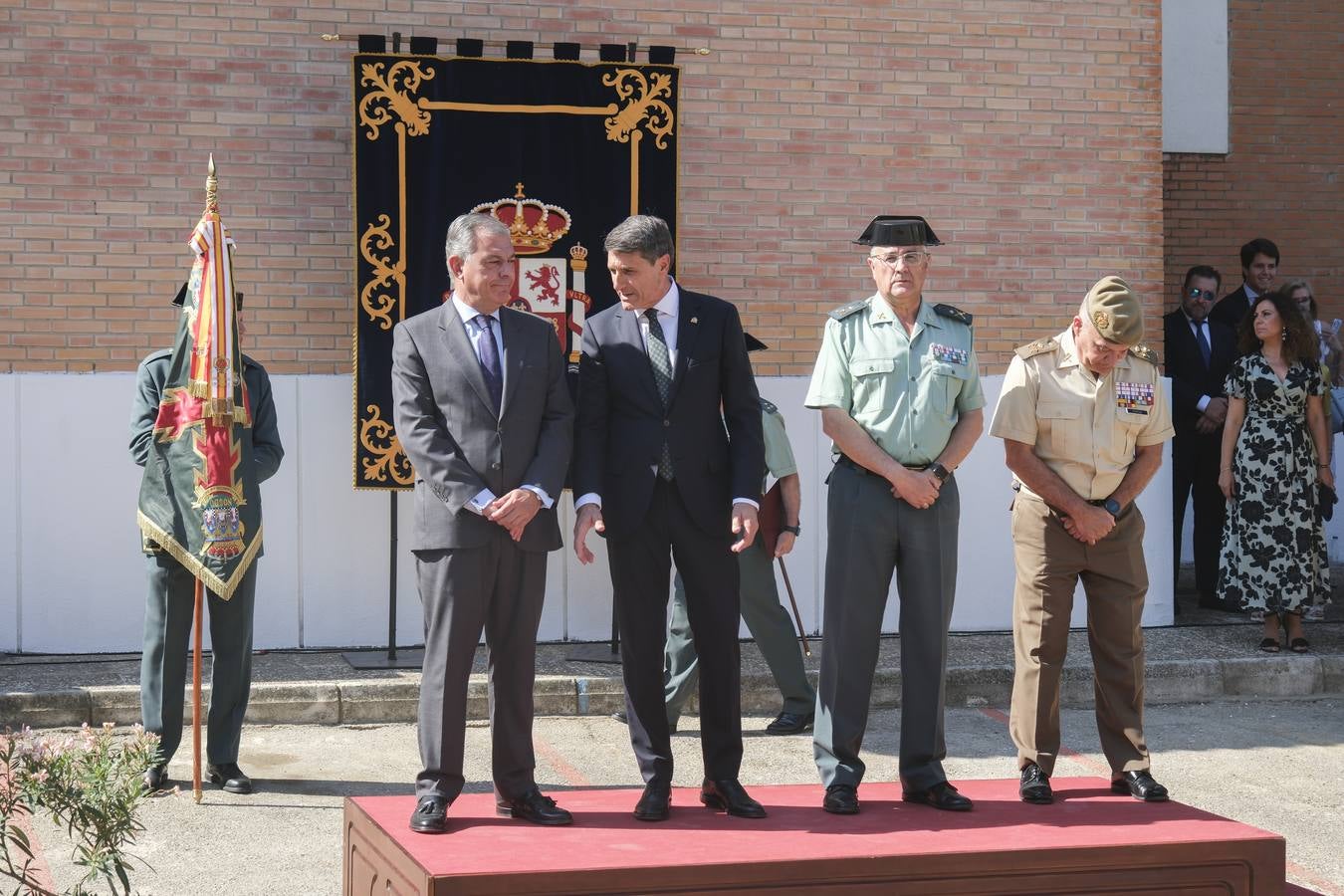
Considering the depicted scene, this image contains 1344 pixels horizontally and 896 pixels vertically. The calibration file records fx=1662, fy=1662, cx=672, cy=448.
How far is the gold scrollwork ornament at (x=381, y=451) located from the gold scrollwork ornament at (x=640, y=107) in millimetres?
1945

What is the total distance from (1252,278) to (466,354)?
7131 millimetres

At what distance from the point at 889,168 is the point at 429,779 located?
5.76 m

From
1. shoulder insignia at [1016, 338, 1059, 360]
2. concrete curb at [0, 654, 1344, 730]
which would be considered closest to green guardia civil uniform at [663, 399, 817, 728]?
concrete curb at [0, 654, 1344, 730]

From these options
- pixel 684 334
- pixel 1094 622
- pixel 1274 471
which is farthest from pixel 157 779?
pixel 1274 471

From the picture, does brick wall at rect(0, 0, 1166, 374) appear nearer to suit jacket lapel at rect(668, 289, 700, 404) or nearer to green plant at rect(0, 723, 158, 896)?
suit jacket lapel at rect(668, 289, 700, 404)

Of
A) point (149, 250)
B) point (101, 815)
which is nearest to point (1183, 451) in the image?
point (149, 250)

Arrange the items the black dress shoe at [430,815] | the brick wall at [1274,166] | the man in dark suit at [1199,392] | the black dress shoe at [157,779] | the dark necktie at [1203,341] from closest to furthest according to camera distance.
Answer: the black dress shoe at [430,815]
the black dress shoe at [157,779]
the man in dark suit at [1199,392]
the dark necktie at [1203,341]
the brick wall at [1274,166]

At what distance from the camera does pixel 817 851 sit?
436 centimetres

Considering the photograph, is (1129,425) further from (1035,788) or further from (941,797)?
(941,797)

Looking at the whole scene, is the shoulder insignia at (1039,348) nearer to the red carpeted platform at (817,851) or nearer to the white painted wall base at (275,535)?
the red carpeted platform at (817,851)

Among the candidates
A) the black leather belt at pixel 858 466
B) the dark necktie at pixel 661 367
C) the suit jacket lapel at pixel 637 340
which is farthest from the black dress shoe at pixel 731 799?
the suit jacket lapel at pixel 637 340

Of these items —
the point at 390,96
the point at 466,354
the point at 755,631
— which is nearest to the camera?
the point at 466,354

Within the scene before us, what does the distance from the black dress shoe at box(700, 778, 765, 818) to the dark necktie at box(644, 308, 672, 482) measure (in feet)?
3.00

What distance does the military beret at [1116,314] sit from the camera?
518 cm
